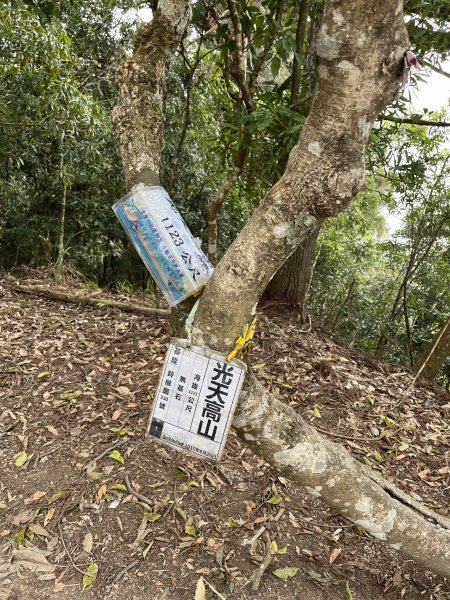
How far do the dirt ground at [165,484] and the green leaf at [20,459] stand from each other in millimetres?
17

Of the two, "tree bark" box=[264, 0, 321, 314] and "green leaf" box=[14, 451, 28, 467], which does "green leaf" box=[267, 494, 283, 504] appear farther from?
"tree bark" box=[264, 0, 321, 314]

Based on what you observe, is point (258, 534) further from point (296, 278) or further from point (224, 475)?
point (296, 278)

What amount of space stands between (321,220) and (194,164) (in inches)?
238

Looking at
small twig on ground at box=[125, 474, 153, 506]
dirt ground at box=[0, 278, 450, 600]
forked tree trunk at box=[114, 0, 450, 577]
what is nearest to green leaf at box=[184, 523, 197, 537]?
dirt ground at box=[0, 278, 450, 600]

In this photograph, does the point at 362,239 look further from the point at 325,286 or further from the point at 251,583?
the point at 251,583

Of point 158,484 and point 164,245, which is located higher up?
point 164,245

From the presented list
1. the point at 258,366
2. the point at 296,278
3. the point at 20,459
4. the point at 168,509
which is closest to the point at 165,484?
the point at 168,509

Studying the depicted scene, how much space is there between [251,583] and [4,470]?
1743 mm

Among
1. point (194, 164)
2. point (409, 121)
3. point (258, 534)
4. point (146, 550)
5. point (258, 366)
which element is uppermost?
point (409, 121)

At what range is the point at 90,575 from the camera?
95.1 inches

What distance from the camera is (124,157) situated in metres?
2.19

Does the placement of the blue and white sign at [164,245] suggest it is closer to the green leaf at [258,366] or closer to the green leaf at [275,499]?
the green leaf at [275,499]

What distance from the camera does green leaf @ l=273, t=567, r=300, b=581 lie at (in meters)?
2.51

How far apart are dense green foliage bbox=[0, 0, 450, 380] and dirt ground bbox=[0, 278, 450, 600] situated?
201cm
